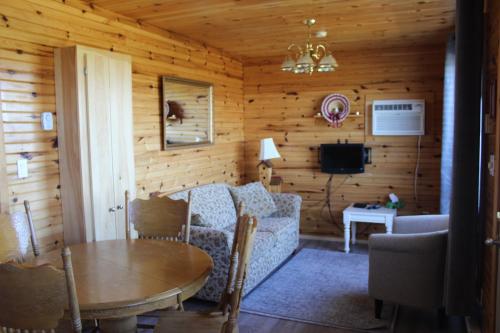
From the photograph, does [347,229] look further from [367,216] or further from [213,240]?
[213,240]

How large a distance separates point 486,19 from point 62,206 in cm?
313

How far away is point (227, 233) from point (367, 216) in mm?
2163

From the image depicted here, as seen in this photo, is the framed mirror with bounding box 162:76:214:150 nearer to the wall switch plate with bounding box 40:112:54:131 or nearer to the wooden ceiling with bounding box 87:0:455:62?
the wooden ceiling with bounding box 87:0:455:62

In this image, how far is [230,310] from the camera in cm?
203

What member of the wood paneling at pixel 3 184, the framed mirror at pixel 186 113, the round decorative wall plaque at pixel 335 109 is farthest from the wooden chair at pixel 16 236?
the round decorative wall plaque at pixel 335 109

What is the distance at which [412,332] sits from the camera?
10.4ft

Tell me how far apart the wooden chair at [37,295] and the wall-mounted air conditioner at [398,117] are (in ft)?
15.0

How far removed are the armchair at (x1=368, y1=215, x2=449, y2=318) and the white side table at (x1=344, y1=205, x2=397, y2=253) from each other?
176 centimetres

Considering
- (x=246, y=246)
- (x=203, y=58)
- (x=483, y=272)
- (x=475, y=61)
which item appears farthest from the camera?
(x=203, y=58)

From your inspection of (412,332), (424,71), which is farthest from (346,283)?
(424,71)

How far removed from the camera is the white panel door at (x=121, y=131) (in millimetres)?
3279

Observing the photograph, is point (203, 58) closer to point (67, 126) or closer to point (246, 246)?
point (67, 126)

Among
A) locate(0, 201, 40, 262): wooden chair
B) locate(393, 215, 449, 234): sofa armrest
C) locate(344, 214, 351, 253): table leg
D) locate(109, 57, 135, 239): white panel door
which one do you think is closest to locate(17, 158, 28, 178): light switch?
locate(0, 201, 40, 262): wooden chair

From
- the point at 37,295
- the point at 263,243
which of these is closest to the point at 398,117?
the point at 263,243
